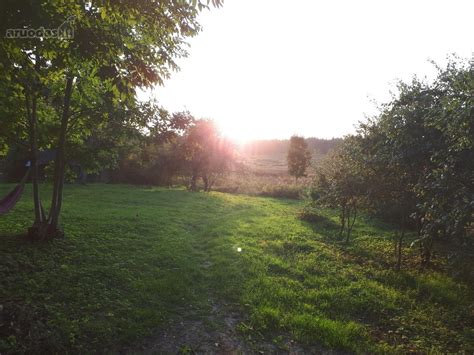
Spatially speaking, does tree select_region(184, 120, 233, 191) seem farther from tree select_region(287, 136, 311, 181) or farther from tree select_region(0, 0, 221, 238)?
tree select_region(0, 0, 221, 238)

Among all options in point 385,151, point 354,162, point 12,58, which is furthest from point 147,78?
point 354,162

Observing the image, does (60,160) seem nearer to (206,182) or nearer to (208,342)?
(208,342)

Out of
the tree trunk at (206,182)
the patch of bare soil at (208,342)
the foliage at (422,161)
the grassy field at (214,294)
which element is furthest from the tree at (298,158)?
the patch of bare soil at (208,342)

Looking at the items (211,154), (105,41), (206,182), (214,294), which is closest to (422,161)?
(214,294)

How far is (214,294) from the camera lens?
24.5ft

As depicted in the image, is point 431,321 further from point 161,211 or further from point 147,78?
point 161,211

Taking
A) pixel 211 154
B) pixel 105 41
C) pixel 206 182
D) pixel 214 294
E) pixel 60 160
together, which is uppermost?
pixel 105 41

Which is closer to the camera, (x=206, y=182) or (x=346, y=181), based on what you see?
(x=346, y=181)

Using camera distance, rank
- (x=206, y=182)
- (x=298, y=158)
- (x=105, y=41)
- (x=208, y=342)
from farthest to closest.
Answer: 1. (x=298, y=158)
2. (x=206, y=182)
3. (x=208, y=342)
4. (x=105, y=41)

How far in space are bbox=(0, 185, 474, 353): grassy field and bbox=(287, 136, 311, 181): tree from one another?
39769 mm

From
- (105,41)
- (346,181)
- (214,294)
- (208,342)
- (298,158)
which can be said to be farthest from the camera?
(298,158)

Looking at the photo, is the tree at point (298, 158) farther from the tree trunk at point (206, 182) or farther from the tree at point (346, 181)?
the tree at point (346, 181)

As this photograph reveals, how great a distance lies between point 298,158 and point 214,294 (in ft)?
151

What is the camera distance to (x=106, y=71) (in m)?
5.22
